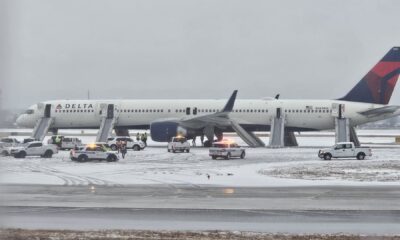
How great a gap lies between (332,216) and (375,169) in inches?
782

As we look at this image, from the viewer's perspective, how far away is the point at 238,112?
69.8 m

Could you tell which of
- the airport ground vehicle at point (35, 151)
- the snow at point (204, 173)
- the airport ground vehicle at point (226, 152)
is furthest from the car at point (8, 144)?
the airport ground vehicle at point (226, 152)

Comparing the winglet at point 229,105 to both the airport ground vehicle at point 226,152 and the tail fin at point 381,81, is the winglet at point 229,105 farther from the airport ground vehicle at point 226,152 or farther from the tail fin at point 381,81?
the airport ground vehicle at point 226,152

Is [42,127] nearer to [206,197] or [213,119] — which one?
[213,119]

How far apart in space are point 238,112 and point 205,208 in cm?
4777

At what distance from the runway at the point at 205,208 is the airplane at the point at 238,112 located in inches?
1506

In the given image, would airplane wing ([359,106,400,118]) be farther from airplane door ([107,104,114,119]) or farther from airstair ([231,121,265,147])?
airplane door ([107,104,114,119])

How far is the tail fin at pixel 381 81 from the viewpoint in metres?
68.4

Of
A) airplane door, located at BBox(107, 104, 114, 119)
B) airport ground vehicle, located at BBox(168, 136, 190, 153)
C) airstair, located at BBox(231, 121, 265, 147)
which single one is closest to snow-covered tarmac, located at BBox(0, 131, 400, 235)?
airport ground vehicle, located at BBox(168, 136, 190, 153)

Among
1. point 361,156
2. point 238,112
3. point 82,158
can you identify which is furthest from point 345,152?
point 238,112

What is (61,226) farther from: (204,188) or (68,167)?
(68,167)

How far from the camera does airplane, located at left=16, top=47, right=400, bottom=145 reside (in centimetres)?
6781

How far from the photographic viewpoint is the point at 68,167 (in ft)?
137

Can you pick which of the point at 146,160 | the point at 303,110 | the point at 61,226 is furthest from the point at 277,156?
the point at 61,226
